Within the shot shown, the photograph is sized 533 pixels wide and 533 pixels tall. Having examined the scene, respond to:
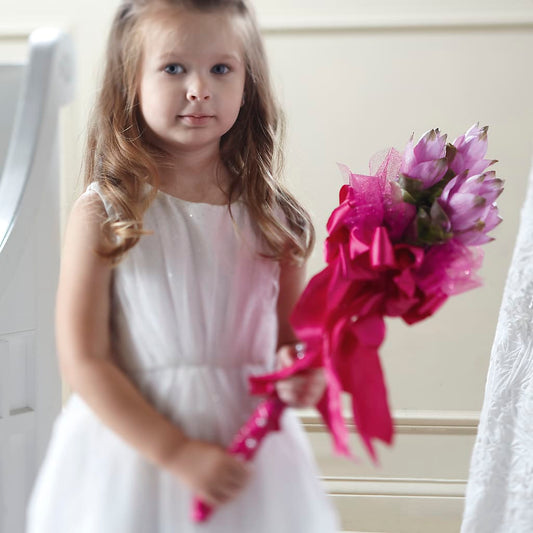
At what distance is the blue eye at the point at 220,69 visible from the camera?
78 centimetres

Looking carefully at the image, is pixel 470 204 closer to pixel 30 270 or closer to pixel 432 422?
pixel 30 270

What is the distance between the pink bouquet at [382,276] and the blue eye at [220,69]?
170 mm

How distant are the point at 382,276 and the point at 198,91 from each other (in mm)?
231

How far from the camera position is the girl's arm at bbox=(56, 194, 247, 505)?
691 millimetres

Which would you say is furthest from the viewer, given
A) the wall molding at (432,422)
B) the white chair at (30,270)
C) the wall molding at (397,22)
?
the wall molding at (432,422)

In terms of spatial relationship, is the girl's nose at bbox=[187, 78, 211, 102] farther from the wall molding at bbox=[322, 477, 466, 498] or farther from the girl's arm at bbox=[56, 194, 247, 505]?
Answer: the wall molding at bbox=[322, 477, 466, 498]

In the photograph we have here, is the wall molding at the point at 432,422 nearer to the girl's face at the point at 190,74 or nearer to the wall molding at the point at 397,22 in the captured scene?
the wall molding at the point at 397,22

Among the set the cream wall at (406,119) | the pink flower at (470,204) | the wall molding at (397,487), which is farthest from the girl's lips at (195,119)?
the wall molding at (397,487)

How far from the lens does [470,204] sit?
28.6 inches

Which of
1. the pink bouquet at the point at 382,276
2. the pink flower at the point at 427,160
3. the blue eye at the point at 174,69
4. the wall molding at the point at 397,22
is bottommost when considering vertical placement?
the pink bouquet at the point at 382,276

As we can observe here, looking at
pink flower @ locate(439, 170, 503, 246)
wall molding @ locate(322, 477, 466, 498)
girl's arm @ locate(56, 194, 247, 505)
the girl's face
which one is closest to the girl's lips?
the girl's face

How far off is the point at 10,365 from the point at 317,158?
1.02 metres

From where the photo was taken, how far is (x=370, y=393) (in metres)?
0.73

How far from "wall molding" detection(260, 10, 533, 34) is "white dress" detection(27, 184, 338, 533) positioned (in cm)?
110
